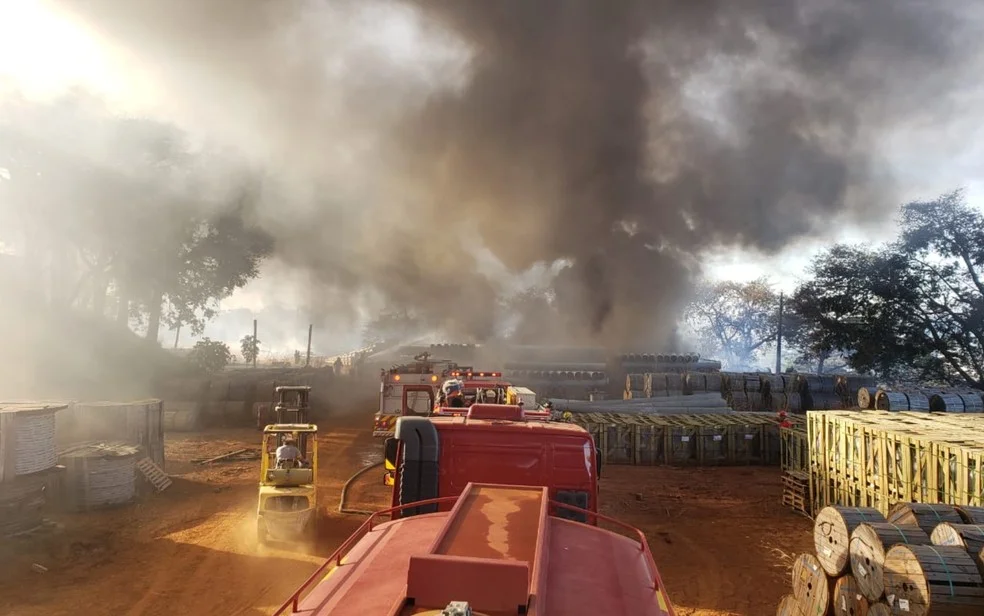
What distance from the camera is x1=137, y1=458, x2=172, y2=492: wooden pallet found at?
1246cm

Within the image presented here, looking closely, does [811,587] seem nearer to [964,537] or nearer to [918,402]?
[964,537]

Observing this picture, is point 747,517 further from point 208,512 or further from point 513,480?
point 208,512

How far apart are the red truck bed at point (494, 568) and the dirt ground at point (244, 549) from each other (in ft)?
15.6

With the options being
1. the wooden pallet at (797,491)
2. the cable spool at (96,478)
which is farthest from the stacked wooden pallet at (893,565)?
the cable spool at (96,478)

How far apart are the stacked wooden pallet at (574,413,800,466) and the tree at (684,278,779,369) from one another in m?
39.9

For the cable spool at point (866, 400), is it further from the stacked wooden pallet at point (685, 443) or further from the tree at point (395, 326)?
the tree at point (395, 326)

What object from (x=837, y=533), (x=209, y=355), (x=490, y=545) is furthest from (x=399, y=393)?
(x=209, y=355)

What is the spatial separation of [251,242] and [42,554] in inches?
965

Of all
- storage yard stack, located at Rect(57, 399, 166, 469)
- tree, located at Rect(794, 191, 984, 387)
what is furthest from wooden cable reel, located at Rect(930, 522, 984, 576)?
tree, located at Rect(794, 191, 984, 387)

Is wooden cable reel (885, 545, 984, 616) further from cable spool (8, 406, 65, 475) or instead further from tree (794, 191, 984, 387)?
tree (794, 191, 984, 387)

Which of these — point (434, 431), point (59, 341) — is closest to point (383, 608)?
point (434, 431)

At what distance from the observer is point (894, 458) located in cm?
949

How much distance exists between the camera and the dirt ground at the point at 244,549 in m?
7.58

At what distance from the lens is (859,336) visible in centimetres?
2548
